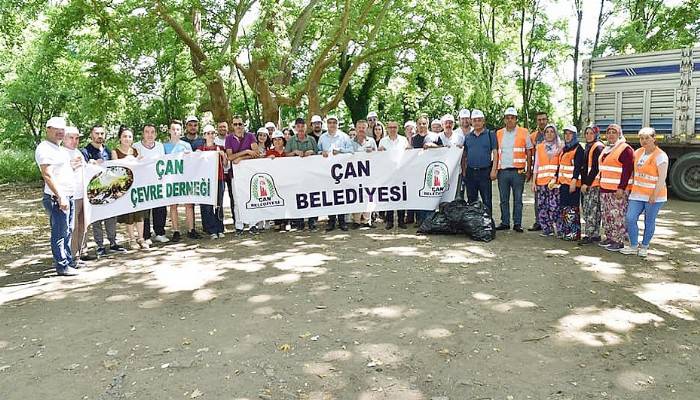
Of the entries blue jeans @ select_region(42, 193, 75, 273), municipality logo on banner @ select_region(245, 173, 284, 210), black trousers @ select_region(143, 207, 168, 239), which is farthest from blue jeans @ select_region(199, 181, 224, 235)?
blue jeans @ select_region(42, 193, 75, 273)

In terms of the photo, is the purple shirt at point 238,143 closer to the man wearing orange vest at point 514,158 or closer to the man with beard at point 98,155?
the man with beard at point 98,155

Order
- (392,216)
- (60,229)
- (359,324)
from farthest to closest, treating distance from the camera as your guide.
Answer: (392,216), (60,229), (359,324)

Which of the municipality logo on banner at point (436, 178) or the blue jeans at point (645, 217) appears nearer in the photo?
the blue jeans at point (645, 217)

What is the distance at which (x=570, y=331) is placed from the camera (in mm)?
4176

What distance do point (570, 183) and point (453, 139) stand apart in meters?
2.00

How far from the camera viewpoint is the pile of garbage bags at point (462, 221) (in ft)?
24.5

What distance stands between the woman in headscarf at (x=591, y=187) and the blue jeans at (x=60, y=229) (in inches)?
Result: 258

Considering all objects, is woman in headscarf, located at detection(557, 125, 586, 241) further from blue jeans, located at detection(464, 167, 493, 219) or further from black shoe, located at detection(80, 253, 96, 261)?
black shoe, located at detection(80, 253, 96, 261)

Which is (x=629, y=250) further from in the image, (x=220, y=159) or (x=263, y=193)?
(x=220, y=159)

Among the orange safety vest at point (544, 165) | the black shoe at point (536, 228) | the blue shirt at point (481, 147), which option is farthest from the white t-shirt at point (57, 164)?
the black shoe at point (536, 228)

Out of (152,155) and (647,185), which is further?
(152,155)

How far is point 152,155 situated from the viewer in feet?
25.2

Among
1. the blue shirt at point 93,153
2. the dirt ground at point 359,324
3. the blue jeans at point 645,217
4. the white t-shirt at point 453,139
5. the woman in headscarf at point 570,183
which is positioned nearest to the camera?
the dirt ground at point 359,324

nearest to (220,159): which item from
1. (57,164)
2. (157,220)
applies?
(157,220)
